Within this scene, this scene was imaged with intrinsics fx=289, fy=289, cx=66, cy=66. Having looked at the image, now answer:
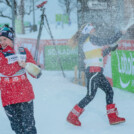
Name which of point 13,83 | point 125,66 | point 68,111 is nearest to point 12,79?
point 13,83

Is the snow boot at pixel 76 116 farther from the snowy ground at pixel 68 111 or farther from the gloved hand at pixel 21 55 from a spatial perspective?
the gloved hand at pixel 21 55

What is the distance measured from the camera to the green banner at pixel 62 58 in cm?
1045

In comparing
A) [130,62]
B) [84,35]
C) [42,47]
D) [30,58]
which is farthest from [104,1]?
[30,58]

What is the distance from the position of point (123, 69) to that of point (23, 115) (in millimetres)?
4110

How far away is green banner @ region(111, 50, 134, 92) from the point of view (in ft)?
21.0

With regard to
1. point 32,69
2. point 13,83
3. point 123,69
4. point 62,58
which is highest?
point 32,69

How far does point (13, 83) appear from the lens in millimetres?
2943

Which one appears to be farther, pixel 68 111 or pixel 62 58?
pixel 62 58

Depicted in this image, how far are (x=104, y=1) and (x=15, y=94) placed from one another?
6.07 m

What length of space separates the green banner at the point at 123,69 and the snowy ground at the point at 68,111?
0.65 ft

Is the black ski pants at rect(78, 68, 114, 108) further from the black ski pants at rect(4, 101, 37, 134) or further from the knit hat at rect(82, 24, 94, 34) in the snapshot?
the black ski pants at rect(4, 101, 37, 134)

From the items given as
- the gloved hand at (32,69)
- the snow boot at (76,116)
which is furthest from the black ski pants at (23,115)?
the snow boot at (76,116)

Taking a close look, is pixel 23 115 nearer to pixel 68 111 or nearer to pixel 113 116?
pixel 113 116

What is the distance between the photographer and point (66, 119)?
4.50 meters
